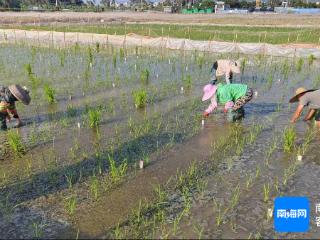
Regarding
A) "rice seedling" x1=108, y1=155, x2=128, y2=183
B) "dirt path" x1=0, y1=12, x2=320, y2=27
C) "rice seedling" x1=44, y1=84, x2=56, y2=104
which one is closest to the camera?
"rice seedling" x1=108, y1=155, x2=128, y2=183

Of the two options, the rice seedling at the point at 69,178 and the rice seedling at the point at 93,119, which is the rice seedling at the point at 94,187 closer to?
the rice seedling at the point at 69,178

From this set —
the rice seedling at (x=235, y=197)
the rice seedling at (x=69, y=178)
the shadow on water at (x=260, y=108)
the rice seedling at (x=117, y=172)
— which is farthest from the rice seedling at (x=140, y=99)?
the rice seedling at (x=235, y=197)

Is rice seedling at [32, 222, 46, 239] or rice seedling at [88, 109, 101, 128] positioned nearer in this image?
rice seedling at [32, 222, 46, 239]

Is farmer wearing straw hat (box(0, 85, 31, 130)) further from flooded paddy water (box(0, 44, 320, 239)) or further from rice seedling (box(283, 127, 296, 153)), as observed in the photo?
rice seedling (box(283, 127, 296, 153))

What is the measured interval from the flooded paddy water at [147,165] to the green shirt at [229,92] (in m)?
0.64

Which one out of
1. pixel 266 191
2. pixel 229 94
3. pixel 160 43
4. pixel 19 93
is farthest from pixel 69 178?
pixel 160 43

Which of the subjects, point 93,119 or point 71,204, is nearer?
point 71,204

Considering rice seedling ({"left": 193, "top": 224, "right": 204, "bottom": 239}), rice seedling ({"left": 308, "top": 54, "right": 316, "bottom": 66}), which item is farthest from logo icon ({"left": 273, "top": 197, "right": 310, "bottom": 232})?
rice seedling ({"left": 308, "top": 54, "right": 316, "bottom": 66})

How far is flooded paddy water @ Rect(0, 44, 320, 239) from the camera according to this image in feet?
14.0

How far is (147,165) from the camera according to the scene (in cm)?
576

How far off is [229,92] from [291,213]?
395 cm

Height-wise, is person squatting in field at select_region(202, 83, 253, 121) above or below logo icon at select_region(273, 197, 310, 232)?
above

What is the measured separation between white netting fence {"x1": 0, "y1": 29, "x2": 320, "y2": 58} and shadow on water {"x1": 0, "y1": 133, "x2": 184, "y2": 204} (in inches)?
481

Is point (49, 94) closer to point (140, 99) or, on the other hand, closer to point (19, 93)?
point (19, 93)
